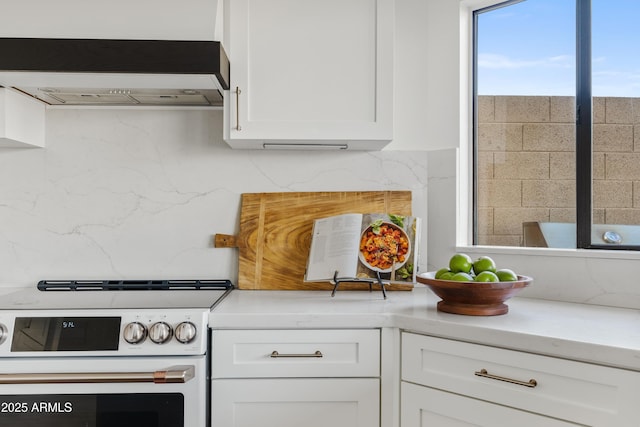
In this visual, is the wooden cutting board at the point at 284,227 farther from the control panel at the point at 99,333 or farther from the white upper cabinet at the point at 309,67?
the control panel at the point at 99,333

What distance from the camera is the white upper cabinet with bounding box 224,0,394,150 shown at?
185cm

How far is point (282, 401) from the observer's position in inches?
60.6

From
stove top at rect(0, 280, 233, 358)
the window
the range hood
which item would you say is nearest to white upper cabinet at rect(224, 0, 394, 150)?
the range hood

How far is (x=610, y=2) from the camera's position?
1.80 meters

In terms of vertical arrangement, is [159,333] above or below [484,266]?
below

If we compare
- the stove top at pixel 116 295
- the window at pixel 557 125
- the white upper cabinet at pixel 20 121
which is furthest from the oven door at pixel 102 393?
the window at pixel 557 125

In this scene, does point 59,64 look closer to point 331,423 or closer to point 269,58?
point 269,58

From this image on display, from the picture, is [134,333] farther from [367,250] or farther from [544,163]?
[544,163]

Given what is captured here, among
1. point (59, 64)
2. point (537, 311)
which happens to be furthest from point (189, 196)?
point (537, 311)

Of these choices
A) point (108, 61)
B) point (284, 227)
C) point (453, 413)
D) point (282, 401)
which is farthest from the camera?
point (284, 227)

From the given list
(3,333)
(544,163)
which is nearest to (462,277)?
(544,163)

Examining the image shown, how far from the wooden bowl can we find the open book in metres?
0.32

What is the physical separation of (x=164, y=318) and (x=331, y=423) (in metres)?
0.57

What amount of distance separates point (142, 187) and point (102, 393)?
3.03 feet
